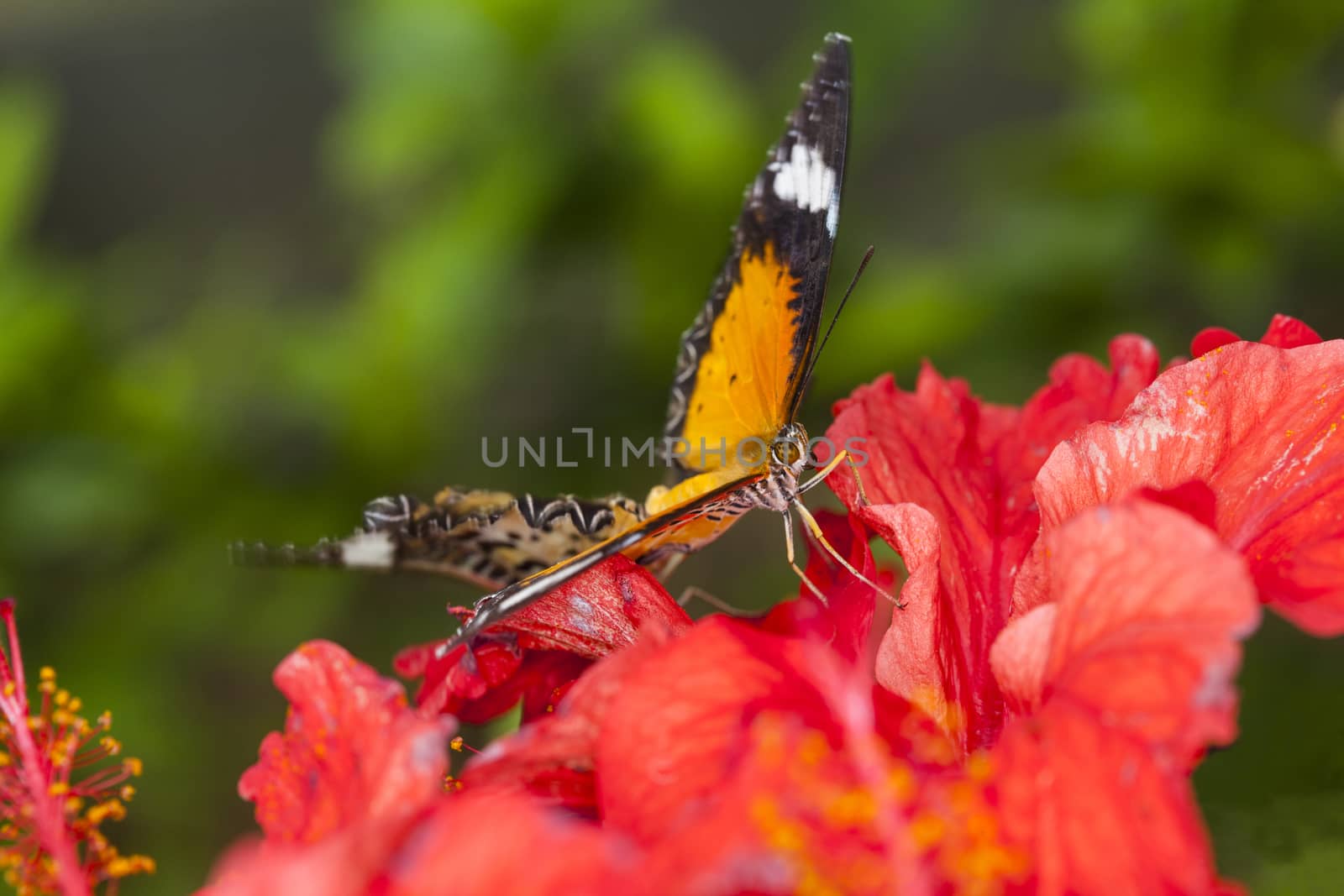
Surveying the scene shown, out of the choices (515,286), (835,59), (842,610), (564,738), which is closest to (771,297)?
(835,59)

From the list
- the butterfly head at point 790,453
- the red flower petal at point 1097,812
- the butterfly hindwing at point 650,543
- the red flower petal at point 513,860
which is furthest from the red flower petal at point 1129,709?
the butterfly head at point 790,453

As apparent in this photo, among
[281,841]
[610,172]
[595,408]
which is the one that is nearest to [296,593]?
[595,408]

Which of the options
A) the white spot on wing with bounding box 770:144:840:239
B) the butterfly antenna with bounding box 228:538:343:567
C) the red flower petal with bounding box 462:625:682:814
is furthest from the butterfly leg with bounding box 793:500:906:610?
the butterfly antenna with bounding box 228:538:343:567

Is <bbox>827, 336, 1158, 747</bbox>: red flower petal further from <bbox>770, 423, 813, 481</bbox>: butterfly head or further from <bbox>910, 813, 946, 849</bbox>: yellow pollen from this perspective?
<bbox>910, 813, 946, 849</bbox>: yellow pollen

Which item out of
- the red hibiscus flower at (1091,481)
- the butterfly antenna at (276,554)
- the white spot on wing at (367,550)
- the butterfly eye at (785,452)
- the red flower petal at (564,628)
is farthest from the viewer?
the butterfly eye at (785,452)

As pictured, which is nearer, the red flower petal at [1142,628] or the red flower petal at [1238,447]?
the red flower petal at [1142,628]

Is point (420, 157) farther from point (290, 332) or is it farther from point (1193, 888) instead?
point (1193, 888)

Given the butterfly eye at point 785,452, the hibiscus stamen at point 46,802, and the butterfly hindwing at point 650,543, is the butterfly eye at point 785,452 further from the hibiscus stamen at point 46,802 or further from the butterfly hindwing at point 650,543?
the hibiscus stamen at point 46,802
